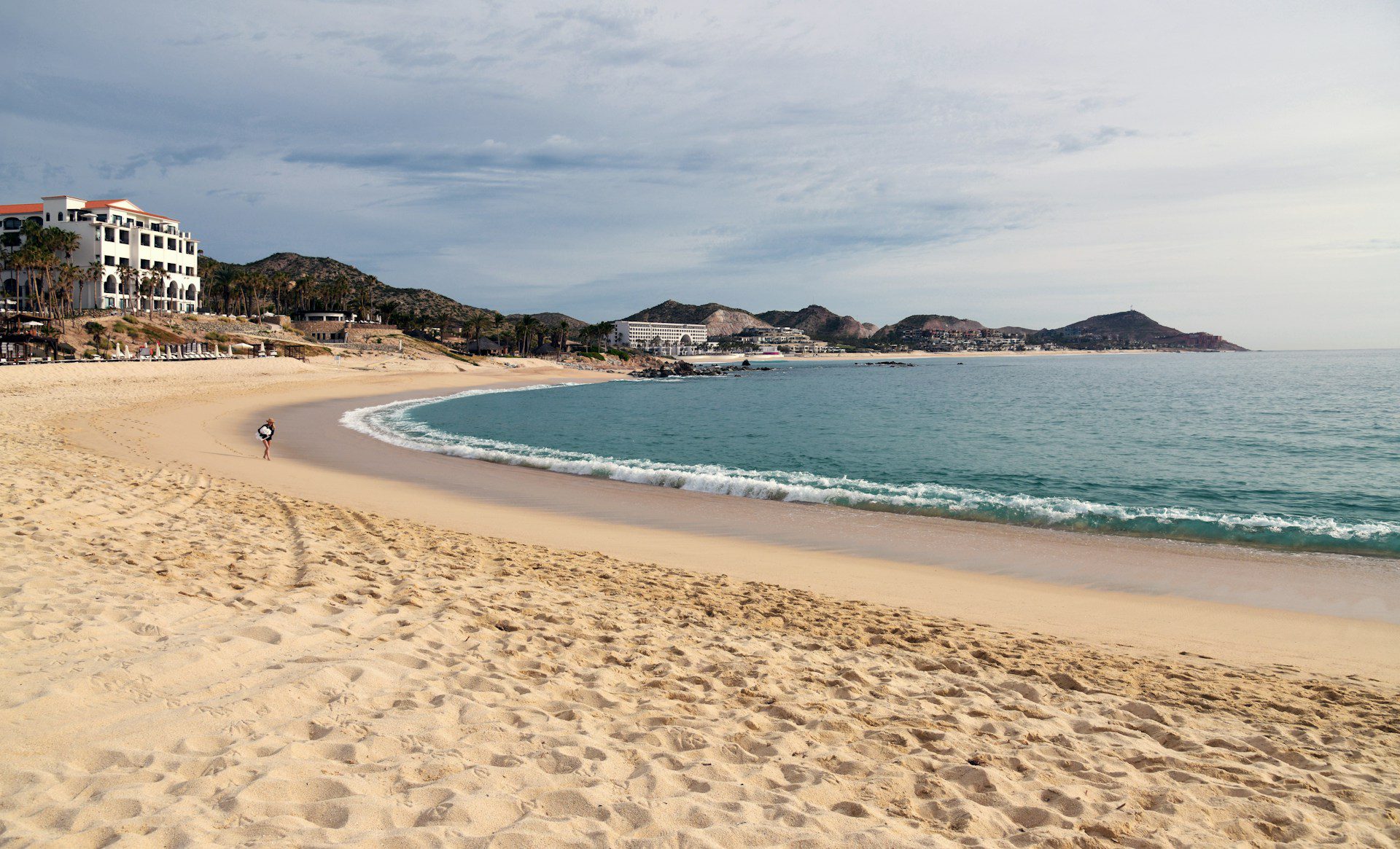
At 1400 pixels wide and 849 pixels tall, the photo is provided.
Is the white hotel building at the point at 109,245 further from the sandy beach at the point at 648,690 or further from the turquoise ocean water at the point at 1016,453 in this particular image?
the sandy beach at the point at 648,690

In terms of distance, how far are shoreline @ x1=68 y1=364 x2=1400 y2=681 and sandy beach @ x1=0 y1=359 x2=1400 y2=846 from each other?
0.32 feet

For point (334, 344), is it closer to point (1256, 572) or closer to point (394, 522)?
point (394, 522)

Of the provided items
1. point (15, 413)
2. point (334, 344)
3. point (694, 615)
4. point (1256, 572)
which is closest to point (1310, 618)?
point (1256, 572)

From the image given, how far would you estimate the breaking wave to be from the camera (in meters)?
14.0

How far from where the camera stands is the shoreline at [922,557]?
8695mm

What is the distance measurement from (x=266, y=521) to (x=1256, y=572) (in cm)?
1549

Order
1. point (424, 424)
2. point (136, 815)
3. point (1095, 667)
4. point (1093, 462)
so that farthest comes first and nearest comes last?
1. point (424, 424)
2. point (1093, 462)
3. point (1095, 667)
4. point (136, 815)

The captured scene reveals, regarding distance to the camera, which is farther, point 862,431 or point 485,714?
point 862,431

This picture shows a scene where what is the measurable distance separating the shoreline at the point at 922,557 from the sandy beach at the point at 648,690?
0.10 metres

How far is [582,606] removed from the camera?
7.80m

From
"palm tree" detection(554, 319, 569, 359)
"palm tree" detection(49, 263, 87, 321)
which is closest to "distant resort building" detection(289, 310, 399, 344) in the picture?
"palm tree" detection(49, 263, 87, 321)

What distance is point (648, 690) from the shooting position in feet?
18.3

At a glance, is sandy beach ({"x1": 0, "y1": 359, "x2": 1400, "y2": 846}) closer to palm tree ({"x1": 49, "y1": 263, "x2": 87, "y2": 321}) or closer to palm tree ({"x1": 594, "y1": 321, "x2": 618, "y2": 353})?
palm tree ({"x1": 49, "y1": 263, "x2": 87, "y2": 321})

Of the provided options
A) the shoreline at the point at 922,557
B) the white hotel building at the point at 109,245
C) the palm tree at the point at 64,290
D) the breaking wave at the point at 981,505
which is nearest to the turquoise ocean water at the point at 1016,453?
the breaking wave at the point at 981,505
